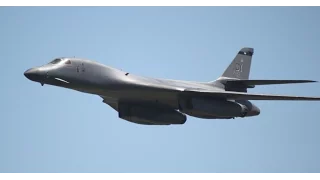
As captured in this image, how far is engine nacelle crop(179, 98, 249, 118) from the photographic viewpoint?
25.4 meters

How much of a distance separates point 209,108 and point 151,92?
3049 millimetres

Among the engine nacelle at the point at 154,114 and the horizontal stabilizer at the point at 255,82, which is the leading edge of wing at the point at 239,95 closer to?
the horizontal stabilizer at the point at 255,82

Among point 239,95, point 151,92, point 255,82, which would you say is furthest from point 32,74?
point 255,82

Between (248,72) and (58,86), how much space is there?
13244 mm

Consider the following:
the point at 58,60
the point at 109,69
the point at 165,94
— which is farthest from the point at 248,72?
the point at 58,60

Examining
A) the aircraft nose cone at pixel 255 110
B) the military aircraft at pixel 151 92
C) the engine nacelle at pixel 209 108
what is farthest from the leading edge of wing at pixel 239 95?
the aircraft nose cone at pixel 255 110

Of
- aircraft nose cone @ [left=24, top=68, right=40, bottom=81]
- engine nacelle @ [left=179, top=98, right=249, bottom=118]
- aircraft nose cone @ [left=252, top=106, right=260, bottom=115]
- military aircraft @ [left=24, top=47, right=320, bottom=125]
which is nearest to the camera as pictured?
aircraft nose cone @ [left=24, top=68, right=40, bottom=81]

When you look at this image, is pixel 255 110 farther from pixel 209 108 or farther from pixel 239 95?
pixel 209 108

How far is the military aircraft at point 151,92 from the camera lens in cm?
2345

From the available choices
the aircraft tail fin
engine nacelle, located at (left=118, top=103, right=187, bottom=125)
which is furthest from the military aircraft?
the aircraft tail fin

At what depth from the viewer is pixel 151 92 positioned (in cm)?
2488

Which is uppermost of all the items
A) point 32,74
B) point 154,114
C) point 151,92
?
point 32,74

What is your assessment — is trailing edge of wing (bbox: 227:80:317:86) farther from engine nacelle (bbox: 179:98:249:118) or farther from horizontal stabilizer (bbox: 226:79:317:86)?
engine nacelle (bbox: 179:98:249:118)
